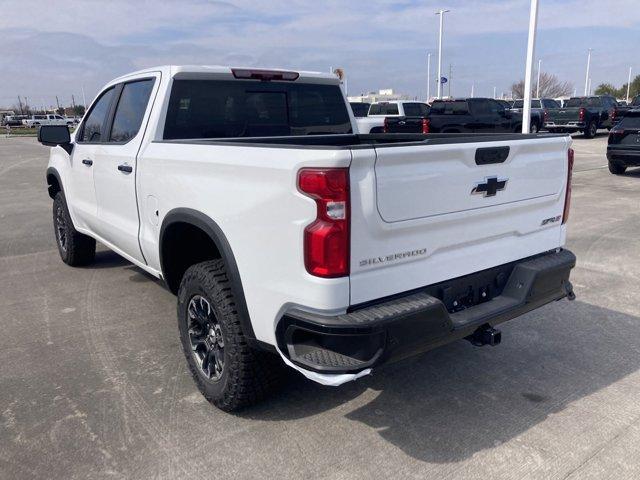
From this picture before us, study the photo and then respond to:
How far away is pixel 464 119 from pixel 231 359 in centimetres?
1797

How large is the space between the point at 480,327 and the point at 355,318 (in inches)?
35.3

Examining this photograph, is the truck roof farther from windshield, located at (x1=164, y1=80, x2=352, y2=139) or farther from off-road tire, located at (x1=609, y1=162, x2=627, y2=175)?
off-road tire, located at (x1=609, y1=162, x2=627, y2=175)

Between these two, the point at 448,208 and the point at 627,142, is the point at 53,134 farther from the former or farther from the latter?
the point at 627,142

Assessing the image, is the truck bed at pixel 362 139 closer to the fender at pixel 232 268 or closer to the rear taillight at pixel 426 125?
the fender at pixel 232 268

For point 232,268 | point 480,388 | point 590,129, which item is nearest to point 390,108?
point 590,129

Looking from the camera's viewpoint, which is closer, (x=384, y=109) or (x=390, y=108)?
(x=390, y=108)

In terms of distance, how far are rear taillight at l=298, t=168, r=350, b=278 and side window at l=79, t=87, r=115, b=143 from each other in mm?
3066

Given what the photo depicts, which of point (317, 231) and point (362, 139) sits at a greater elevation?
point (362, 139)

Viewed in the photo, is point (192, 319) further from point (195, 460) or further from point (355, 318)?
point (355, 318)

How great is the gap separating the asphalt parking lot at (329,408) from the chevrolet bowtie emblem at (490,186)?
4.17 feet

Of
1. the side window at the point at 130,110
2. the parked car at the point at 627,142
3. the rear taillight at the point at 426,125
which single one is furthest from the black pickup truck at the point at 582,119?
the side window at the point at 130,110

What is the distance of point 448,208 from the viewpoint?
110 inches

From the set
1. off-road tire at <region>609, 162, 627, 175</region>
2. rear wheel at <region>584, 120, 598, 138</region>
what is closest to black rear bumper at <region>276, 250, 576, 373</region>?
off-road tire at <region>609, 162, 627, 175</region>

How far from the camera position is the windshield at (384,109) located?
21.3 metres
